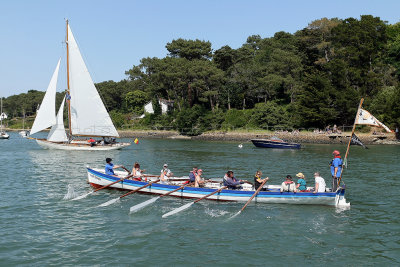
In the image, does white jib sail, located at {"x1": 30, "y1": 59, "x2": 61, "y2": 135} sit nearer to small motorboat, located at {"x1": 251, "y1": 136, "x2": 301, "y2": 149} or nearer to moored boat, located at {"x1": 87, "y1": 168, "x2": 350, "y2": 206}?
moored boat, located at {"x1": 87, "y1": 168, "x2": 350, "y2": 206}

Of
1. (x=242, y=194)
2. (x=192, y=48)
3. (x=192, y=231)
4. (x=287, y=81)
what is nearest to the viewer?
(x=192, y=231)

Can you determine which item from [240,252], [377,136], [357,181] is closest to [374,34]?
[377,136]

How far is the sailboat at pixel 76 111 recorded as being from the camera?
178 ft

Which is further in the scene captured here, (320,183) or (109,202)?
(109,202)

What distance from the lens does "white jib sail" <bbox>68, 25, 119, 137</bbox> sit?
179 ft

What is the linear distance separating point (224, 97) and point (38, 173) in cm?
6899

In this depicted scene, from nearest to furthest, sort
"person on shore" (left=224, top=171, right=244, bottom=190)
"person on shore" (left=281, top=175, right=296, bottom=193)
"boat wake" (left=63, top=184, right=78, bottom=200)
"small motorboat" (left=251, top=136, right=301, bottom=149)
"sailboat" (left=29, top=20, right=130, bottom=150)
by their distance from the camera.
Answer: "person on shore" (left=281, top=175, right=296, bottom=193), "person on shore" (left=224, top=171, right=244, bottom=190), "boat wake" (left=63, top=184, right=78, bottom=200), "sailboat" (left=29, top=20, right=130, bottom=150), "small motorboat" (left=251, top=136, right=301, bottom=149)

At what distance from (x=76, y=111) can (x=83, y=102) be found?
1.76 m

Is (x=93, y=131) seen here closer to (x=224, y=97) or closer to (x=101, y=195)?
(x=101, y=195)

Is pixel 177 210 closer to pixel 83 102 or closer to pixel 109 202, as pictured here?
pixel 109 202

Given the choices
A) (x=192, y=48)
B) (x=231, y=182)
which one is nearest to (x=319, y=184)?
(x=231, y=182)

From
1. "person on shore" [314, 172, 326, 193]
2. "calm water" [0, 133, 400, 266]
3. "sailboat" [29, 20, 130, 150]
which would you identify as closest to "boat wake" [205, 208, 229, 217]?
"calm water" [0, 133, 400, 266]

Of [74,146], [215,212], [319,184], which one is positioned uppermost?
[74,146]

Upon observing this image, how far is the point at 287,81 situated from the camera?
3472 inches
